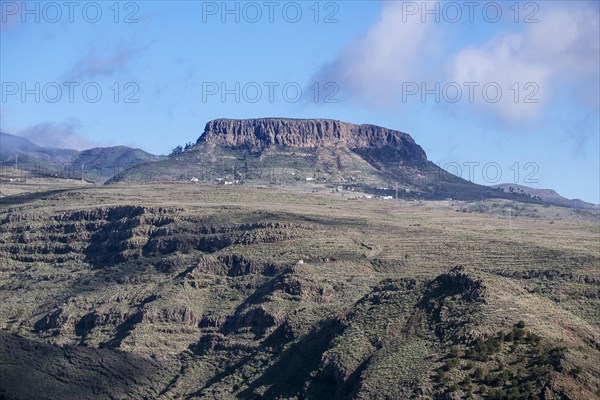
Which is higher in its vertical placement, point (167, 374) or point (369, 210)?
point (369, 210)

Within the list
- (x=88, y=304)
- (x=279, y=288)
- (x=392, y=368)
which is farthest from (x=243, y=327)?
(x=392, y=368)

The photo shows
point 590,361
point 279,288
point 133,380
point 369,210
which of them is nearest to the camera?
point 590,361

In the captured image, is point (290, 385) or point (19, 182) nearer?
point (290, 385)

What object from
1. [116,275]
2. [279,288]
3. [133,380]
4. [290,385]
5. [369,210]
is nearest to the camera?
[290,385]

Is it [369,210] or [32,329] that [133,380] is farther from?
[369,210]

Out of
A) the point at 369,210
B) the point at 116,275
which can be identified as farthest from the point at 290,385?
the point at 369,210

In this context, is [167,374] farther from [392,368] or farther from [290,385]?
[392,368]

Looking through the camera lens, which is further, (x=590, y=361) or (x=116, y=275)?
(x=116, y=275)

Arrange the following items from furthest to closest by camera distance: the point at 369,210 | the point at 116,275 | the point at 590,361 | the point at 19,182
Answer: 1. the point at 19,182
2. the point at 369,210
3. the point at 116,275
4. the point at 590,361

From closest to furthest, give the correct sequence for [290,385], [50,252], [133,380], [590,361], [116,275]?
[590,361]
[290,385]
[133,380]
[116,275]
[50,252]
